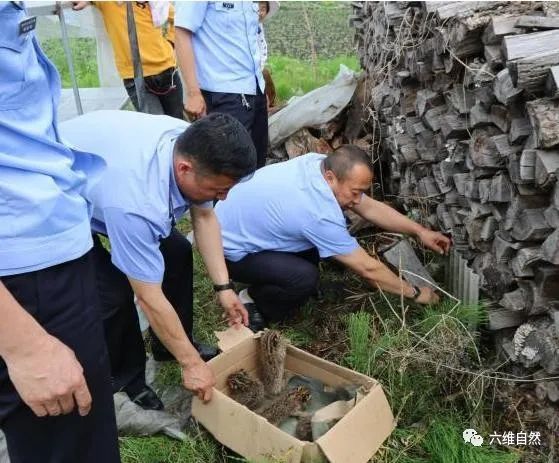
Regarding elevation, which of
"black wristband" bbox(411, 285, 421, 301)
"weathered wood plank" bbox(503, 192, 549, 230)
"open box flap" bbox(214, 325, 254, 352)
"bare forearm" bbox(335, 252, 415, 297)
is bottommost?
"black wristband" bbox(411, 285, 421, 301)

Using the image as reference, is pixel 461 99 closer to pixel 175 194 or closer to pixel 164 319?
pixel 175 194

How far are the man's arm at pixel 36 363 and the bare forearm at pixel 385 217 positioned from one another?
2.39 m

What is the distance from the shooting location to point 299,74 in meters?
8.37

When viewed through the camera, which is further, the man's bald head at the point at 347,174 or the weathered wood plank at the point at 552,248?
the man's bald head at the point at 347,174

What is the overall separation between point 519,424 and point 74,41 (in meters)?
3.95

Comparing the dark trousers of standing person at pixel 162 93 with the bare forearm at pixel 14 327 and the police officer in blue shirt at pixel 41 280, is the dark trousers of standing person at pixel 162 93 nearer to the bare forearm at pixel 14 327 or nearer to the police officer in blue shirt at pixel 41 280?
the police officer in blue shirt at pixel 41 280

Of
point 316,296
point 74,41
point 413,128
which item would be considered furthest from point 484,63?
point 74,41

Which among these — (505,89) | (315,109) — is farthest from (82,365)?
(315,109)

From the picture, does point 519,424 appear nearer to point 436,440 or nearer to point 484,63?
point 436,440

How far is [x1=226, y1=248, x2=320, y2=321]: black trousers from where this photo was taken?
10.6 ft

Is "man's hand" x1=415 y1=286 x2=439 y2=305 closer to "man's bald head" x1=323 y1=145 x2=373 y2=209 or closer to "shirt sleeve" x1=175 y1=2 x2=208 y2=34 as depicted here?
"man's bald head" x1=323 y1=145 x2=373 y2=209

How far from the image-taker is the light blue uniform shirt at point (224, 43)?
3.79 metres

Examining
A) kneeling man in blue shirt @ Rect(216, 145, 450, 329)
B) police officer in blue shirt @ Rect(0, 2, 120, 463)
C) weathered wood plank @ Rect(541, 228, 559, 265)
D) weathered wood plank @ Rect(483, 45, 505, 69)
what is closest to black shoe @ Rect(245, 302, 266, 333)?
kneeling man in blue shirt @ Rect(216, 145, 450, 329)

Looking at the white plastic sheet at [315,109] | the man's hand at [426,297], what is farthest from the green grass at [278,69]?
the man's hand at [426,297]
